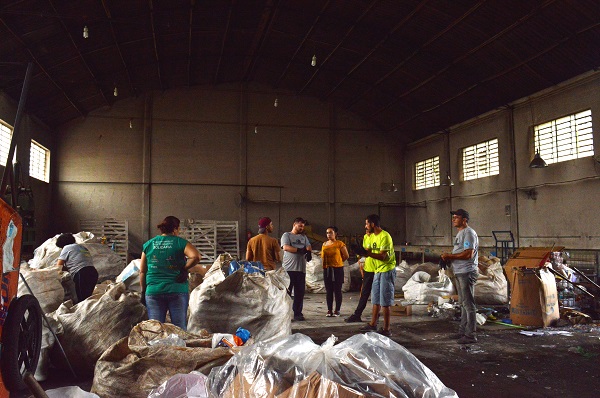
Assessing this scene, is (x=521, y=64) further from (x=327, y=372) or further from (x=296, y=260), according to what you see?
(x=327, y=372)

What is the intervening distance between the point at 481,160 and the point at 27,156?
1275cm

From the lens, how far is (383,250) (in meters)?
5.08

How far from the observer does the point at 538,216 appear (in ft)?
36.1

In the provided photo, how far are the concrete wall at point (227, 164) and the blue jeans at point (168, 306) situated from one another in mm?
11449

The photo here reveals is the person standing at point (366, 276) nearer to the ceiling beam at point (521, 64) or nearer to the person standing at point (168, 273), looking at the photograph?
the person standing at point (168, 273)

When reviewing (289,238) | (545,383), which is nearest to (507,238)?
(289,238)

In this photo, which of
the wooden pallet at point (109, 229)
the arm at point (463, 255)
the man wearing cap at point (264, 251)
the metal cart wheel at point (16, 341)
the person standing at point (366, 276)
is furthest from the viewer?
the wooden pallet at point (109, 229)

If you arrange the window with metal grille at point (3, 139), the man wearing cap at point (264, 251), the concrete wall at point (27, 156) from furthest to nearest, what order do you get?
the concrete wall at point (27, 156)
the window with metal grille at point (3, 139)
the man wearing cap at point (264, 251)

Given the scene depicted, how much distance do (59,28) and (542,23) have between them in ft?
32.1


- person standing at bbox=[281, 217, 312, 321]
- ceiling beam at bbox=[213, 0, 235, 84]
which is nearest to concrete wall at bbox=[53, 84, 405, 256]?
ceiling beam at bbox=[213, 0, 235, 84]

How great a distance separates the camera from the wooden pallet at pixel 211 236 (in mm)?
14023

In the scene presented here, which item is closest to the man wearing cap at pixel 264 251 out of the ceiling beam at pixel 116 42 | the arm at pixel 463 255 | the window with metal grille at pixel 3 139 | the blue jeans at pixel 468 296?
the arm at pixel 463 255

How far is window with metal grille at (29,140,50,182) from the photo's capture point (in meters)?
12.5

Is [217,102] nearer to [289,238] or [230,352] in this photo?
[289,238]
